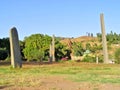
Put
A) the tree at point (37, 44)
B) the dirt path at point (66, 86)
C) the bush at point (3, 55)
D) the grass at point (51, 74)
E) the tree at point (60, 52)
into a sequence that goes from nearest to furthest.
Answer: the dirt path at point (66, 86), the grass at point (51, 74), the bush at point (3, 55), the tree at point (37, 44), the tree at point (60, 52)

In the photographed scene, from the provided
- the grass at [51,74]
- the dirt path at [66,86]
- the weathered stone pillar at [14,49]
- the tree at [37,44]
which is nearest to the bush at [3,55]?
the tree at [37,44]

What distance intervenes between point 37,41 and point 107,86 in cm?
3605

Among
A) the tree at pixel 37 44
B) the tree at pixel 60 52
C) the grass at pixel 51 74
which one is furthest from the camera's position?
the tree at pixel 60 52

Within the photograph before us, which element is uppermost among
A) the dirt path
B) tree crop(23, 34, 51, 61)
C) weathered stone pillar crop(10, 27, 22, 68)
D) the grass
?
tree crop(23, 34, 51, 61)

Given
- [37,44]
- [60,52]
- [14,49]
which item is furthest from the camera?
[37,44]

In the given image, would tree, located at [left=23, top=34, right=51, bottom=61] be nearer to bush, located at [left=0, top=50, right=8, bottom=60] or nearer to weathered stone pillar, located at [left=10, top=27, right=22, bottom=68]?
bush, located at [left=0, top=50, right=8, bottom=60]

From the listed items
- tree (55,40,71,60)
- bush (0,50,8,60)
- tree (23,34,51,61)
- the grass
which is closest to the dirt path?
the grass

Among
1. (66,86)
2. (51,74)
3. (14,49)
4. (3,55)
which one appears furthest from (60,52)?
(66,86)

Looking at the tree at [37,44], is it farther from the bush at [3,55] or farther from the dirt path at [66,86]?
the dirt path at [66,86]

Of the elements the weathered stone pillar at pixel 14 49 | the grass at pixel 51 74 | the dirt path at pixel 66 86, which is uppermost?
the weathered stone pillar at pixel 14 49

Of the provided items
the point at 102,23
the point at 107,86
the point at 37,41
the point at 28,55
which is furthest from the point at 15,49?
the point at 37,41

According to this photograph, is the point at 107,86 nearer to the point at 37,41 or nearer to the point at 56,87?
the point at 56,87

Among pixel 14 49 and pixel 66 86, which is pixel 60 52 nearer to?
pixel 14 49

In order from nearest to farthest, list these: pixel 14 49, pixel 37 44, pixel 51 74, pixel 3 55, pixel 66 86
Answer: pixel 66 86 → pixel 51 74 → pixel 14 49 → pixel 3 55 → pixel 37 44
